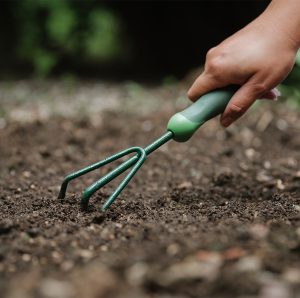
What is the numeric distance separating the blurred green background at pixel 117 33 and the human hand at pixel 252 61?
125 inches

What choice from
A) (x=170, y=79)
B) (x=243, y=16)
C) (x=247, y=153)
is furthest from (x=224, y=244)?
(x=243, y=16)

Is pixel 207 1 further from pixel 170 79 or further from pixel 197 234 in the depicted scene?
pixel 197 234

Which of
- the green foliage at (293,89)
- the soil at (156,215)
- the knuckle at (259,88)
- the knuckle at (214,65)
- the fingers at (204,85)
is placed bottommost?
the green foliage at (293,89)

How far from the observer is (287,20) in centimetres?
165

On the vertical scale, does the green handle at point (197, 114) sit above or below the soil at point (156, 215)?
above

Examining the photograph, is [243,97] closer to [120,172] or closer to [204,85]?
[204,85]

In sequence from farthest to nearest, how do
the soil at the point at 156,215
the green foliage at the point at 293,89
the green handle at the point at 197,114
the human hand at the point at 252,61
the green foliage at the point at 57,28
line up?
1. the green foliage at the point at 57,28
2. the green foliage at the point at 293,89
3. the green handle at the point at 197,114
4. the human hand at the point at 252,61
5. the soil at the point at 156,215

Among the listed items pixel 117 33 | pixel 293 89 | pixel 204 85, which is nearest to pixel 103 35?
pixel 117 33

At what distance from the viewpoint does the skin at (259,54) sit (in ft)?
5.31

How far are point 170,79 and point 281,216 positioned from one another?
10.5 ft

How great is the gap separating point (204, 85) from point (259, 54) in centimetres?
20

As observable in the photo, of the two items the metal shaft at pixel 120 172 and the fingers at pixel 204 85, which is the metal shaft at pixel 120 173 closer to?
the metal shaft at pixel 120 172

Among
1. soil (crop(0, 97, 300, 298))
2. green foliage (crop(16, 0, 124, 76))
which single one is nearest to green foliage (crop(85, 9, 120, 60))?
green foliage (crop(16, 0, 124, 76))

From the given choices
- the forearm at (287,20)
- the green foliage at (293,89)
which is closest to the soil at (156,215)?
the green foliage at (293,89)
